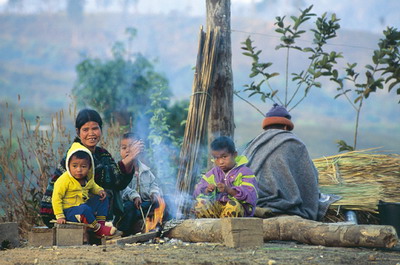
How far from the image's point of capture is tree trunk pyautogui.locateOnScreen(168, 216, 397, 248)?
15.2 ft

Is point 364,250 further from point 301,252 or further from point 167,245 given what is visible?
point 167,245

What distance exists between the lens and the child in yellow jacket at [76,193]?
17.4ft

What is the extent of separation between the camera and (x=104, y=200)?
18.5 ft

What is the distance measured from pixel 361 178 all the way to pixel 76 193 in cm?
401

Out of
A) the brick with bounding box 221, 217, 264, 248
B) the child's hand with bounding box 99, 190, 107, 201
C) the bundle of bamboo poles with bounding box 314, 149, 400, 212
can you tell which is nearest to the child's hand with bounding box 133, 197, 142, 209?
the child's hand with bounding box 99, 190, 107, 201

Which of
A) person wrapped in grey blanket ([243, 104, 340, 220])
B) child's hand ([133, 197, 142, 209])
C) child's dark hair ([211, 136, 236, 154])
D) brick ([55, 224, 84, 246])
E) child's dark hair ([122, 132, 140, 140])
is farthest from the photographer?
person wrapped in grey blanket ([243, 104, 340, 220])

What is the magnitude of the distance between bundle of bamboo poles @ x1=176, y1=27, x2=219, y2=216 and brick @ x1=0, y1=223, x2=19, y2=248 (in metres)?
2.11

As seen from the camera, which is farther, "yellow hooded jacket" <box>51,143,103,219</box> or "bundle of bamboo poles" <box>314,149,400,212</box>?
"bundle of bamboo poles" <box>314,149,400,212</box>

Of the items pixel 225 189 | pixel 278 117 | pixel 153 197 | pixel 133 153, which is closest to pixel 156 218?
pixel 153 197

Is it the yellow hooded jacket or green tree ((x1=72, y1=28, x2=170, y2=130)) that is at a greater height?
green tree ((x1=72, y1=28, x2=170, y2=130))

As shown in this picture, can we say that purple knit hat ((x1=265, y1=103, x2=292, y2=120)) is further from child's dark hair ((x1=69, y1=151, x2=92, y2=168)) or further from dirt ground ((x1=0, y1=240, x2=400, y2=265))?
child's dark hair ((x1=69, y1=151, x2=92, y2=168))

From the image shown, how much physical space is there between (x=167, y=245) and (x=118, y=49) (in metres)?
23.0

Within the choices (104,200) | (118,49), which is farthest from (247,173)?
(118,49)

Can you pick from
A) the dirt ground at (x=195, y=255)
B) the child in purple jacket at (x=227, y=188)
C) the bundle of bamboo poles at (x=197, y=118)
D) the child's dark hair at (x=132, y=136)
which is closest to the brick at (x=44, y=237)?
the dirt ground at (x=195, y=255)
